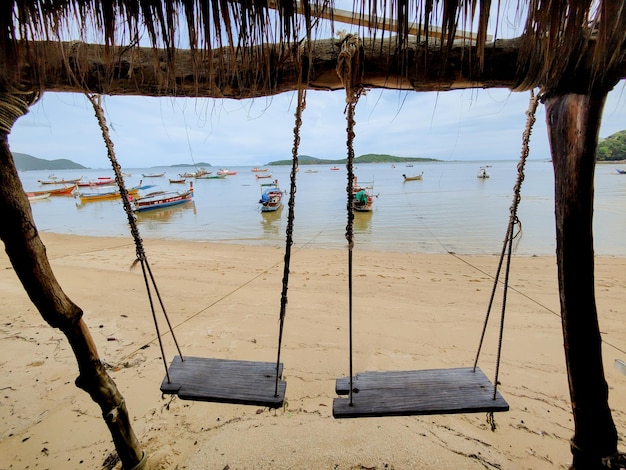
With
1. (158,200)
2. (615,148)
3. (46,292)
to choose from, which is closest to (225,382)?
(46,292)

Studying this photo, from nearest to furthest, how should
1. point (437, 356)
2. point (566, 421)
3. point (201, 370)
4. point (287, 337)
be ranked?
point (201, 370) → point (566, 421) → point (437, 356) → point (287, 337)

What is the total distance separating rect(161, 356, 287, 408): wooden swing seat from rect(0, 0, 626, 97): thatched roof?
1.64m

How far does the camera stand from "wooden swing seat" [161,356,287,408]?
1714mm

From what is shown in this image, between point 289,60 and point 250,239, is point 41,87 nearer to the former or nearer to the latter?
point 289,60

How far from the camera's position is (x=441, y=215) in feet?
45.9

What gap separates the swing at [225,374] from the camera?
169cm

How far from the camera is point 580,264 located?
51.0 inches

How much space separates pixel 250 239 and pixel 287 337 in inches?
293

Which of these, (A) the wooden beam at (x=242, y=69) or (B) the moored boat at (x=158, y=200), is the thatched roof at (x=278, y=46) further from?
(B) the moored boat at (x=158, y=200)

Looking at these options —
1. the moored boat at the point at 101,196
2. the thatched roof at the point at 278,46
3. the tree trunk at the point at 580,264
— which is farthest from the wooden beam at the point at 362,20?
the moored boat at the point at 101,196

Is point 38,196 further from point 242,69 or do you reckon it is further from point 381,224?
point 242,69

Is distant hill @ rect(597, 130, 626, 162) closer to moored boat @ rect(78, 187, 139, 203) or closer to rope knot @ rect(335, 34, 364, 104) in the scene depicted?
moored boat @ rect(78, 187, 139, 203)

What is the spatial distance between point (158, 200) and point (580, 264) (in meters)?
18.2

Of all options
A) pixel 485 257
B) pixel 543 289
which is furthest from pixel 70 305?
pixel 485 257
